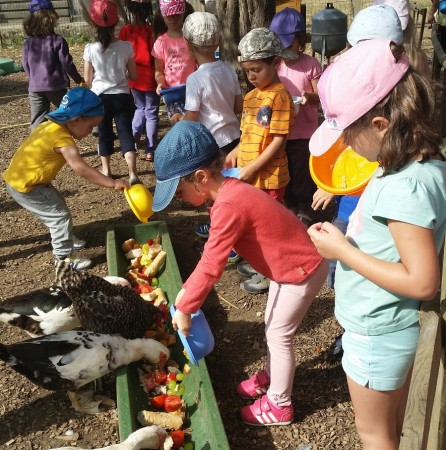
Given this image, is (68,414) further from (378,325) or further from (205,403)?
(378,325)

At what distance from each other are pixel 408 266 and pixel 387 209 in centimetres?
18

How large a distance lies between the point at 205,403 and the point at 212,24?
110 inches

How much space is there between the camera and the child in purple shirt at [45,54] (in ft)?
20.8

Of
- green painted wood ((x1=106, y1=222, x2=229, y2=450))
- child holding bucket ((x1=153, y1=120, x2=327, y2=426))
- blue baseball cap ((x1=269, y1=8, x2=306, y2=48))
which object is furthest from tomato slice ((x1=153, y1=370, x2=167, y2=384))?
blue baseball cap ((x1=269, y1=8, x2=306, y2=48))

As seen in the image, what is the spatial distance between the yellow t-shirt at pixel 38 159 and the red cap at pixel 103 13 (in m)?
1.77

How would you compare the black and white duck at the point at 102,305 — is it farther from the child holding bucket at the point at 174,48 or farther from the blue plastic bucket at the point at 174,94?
the child holding bucket at the point at 174,48

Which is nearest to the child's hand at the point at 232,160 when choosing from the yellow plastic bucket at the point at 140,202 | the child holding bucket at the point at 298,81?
the child holding bucket at the point at 298,81

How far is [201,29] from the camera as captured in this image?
4262 mm

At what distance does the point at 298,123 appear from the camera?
4.50m

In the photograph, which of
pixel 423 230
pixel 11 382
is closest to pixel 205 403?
pixel 11 382

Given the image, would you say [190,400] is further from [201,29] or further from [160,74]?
[160,74]

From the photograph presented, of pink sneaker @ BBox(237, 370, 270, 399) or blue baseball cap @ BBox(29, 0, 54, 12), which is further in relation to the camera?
blue baseball cap @ BBox(29, 0, 54, 12)

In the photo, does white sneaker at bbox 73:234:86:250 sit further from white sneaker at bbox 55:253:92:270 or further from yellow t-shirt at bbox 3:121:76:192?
yellow t-shirt at bbox 3:121:76:192

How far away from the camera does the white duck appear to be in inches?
102
